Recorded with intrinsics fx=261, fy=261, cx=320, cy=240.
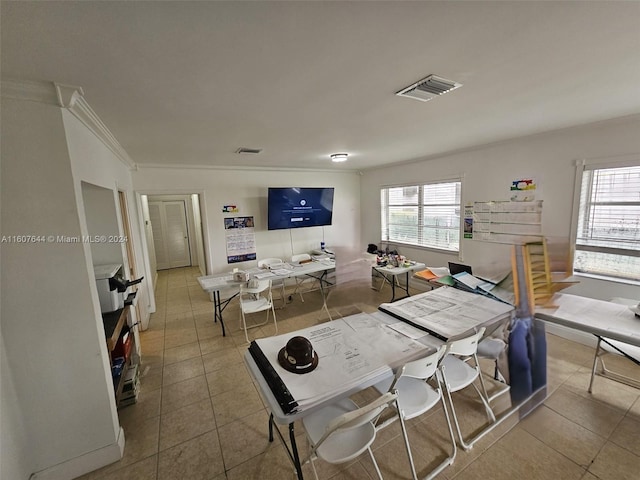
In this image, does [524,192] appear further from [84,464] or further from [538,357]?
[84,464]

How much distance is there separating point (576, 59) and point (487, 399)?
2.27 meters

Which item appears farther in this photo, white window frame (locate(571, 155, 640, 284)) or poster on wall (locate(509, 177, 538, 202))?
white window frame (locate(571, 155, 640, 284))

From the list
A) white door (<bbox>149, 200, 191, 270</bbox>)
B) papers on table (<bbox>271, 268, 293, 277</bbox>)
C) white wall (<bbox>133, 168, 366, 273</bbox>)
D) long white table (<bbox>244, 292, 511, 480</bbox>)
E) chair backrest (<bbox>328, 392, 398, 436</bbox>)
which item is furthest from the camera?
white door (<bbox>149, 200, 191, 270</bbox>)

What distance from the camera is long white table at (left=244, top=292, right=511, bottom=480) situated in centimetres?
123

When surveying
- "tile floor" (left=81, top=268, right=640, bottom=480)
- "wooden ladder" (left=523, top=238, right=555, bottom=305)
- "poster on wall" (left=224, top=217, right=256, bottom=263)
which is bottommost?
"tile floor" (left=81, top=268, right=640, bottom=480)

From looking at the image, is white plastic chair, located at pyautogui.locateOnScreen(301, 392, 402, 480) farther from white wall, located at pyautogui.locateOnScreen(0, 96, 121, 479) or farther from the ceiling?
the ceiling

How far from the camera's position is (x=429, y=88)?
1.65m

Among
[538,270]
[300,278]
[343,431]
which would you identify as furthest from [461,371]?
[300,278]

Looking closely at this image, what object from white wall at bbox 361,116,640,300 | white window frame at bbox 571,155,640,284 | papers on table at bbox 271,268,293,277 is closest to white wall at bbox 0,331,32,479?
papers on table at bbox 271,268,293,277

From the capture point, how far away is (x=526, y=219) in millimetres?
658

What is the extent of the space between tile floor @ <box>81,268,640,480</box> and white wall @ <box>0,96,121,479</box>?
0.39 meters

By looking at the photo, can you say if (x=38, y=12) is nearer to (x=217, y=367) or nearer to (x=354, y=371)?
(x=354, y=371)

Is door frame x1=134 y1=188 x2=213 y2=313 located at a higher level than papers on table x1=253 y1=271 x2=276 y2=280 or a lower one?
higher

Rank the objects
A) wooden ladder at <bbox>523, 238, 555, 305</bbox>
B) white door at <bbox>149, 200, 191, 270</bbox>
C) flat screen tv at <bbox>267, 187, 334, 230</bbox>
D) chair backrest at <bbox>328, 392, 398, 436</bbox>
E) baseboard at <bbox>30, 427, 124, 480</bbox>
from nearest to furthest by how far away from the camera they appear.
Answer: wooden ladder at <bbox>523, 238, 555, 305</bbox>
chair backrest at <bbox>328, 392, 398, 436</bbox>
baseboard at <bbox>30, 427, 124, 480</bbox>
flat screen tv at <bbox>267, 187, 334, 230</bbox>
white door at <bbox>149, 200, 191, 270</bbox>
